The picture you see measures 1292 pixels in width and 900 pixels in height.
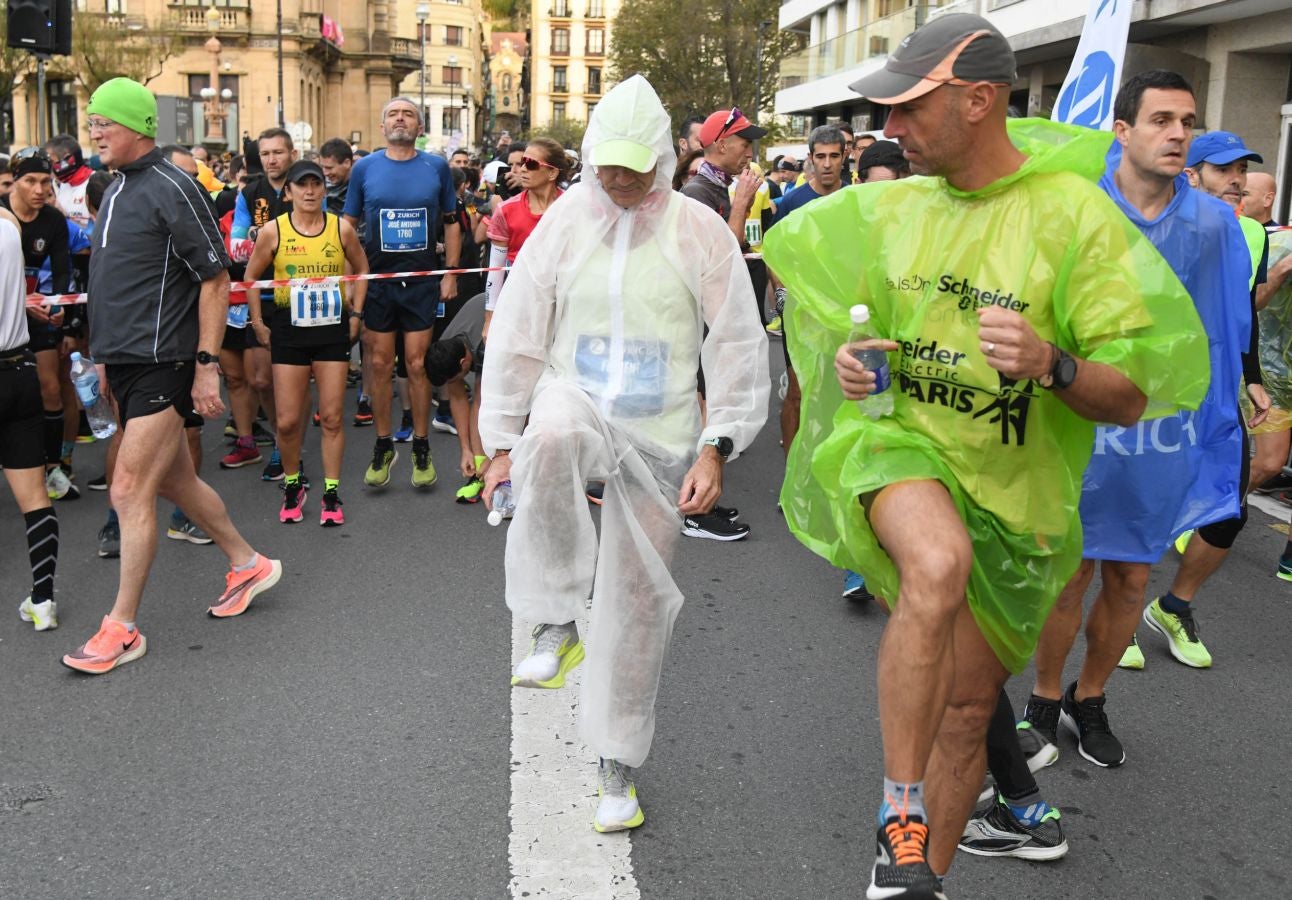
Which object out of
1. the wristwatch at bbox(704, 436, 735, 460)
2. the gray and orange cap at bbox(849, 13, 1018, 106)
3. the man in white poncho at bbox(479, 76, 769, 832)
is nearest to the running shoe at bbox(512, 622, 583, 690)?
the man in white poncho at bbox(479, 76, 769, 832)

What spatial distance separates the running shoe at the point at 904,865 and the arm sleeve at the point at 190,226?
3769mm

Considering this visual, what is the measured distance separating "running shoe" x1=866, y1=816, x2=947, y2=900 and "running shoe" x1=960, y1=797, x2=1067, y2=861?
0.99 meters

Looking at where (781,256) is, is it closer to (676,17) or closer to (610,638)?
(610,638)

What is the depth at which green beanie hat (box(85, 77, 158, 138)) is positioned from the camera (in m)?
5.21

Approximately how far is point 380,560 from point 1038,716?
3488 millimetres

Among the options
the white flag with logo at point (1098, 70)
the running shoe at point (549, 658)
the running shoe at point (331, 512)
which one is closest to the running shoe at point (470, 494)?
the running shoe at point (331, 512)

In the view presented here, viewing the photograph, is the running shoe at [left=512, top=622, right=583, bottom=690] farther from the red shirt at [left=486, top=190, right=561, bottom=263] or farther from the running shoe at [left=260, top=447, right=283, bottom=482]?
the running shoe at [left=260, top=447, right=283, bottom=482]

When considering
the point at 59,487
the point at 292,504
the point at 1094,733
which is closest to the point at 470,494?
the point at 292,504

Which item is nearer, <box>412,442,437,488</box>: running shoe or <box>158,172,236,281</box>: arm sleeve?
<box>158,172,236,281</box>: arm sleeve

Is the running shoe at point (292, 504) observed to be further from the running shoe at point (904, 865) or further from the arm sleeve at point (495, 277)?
the running shoe at point (904, 865)

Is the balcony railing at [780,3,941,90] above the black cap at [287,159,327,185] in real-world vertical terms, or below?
above

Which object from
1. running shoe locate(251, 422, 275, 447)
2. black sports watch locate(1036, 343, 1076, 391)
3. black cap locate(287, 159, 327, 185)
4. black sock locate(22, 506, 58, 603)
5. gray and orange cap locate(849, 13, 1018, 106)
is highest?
gray and orange cap locate(849, 13, 1018, 106)

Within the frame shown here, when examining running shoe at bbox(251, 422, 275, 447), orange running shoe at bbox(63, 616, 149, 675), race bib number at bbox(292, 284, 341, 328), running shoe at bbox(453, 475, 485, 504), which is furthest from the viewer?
running shoe at bbox(251, 422, 275, 447)

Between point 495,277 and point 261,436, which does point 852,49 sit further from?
point 495,277
